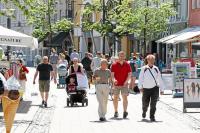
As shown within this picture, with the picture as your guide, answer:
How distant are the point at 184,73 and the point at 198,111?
22.0 feet

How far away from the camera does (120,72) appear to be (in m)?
20.3

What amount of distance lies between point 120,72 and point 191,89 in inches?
96.8

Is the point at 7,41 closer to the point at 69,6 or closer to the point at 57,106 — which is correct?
the point at 57,106

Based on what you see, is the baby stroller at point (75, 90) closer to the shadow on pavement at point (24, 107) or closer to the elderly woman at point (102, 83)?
the shadow on pavement at point (24, 107)

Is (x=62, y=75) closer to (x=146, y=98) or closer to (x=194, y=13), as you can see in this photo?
(x=194, y=13)

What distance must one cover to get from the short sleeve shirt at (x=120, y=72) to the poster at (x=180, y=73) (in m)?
8.44

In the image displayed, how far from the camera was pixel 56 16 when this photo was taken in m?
91.2

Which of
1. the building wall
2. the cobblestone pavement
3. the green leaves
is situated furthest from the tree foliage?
the cobblestone pavement

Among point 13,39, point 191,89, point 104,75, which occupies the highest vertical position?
point 13,39

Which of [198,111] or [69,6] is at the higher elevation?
[69,6]

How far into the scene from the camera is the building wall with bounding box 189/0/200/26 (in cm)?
4672

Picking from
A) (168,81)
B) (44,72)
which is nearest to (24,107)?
(44,72)

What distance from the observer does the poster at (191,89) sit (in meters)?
21.5

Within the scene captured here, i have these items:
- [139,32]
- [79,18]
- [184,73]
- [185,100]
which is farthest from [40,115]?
[79,18]
